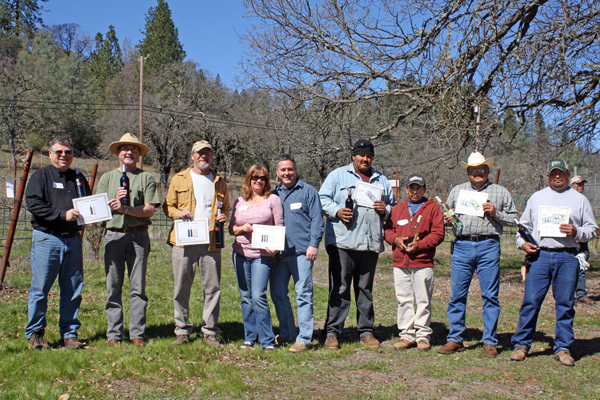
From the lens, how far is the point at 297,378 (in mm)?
4492

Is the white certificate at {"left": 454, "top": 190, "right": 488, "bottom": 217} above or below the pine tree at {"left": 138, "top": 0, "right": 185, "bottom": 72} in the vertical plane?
below

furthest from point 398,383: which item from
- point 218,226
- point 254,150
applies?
point 254,150

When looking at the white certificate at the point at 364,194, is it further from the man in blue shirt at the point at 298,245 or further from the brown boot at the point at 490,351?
the brown boot at the point at 490,351

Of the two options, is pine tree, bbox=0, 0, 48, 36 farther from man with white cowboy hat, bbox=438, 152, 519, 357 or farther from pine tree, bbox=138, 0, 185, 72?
man with white cowboy hat, bbox=438, 152, 519, 357

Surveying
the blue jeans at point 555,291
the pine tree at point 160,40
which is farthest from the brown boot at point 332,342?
the pine tree at point 160,40

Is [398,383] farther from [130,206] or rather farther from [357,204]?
[130,206]

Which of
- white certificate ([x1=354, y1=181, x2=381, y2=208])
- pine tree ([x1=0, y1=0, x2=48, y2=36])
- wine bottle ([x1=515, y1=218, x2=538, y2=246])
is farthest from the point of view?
pine tree ([x1=0, y1=0, x2=48, y2=36])

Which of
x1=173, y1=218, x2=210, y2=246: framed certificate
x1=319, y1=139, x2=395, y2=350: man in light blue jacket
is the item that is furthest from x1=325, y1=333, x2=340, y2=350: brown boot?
x1=173, y1=218, x2=210, y2=246: framed certificate

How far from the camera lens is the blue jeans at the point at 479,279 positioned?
5.08 metres

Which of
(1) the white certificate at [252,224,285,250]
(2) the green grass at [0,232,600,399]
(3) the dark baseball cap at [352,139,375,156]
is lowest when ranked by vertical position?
(2) the green grass at [0,232,600,399]

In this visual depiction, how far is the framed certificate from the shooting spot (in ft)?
16.3

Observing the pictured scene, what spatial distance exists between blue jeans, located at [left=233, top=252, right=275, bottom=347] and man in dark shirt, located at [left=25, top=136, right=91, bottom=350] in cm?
166

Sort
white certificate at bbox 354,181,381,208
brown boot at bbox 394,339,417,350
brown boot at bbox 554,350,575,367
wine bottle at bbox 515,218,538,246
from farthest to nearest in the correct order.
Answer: brown boot at bbox 394,339,417,350 → white certificate at bbox 354,181,381,208 → wine bottle at bbox 515,218,538,246 → brown boot at bbox 554,350,575,367

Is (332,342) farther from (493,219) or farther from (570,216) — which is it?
(570,216)
